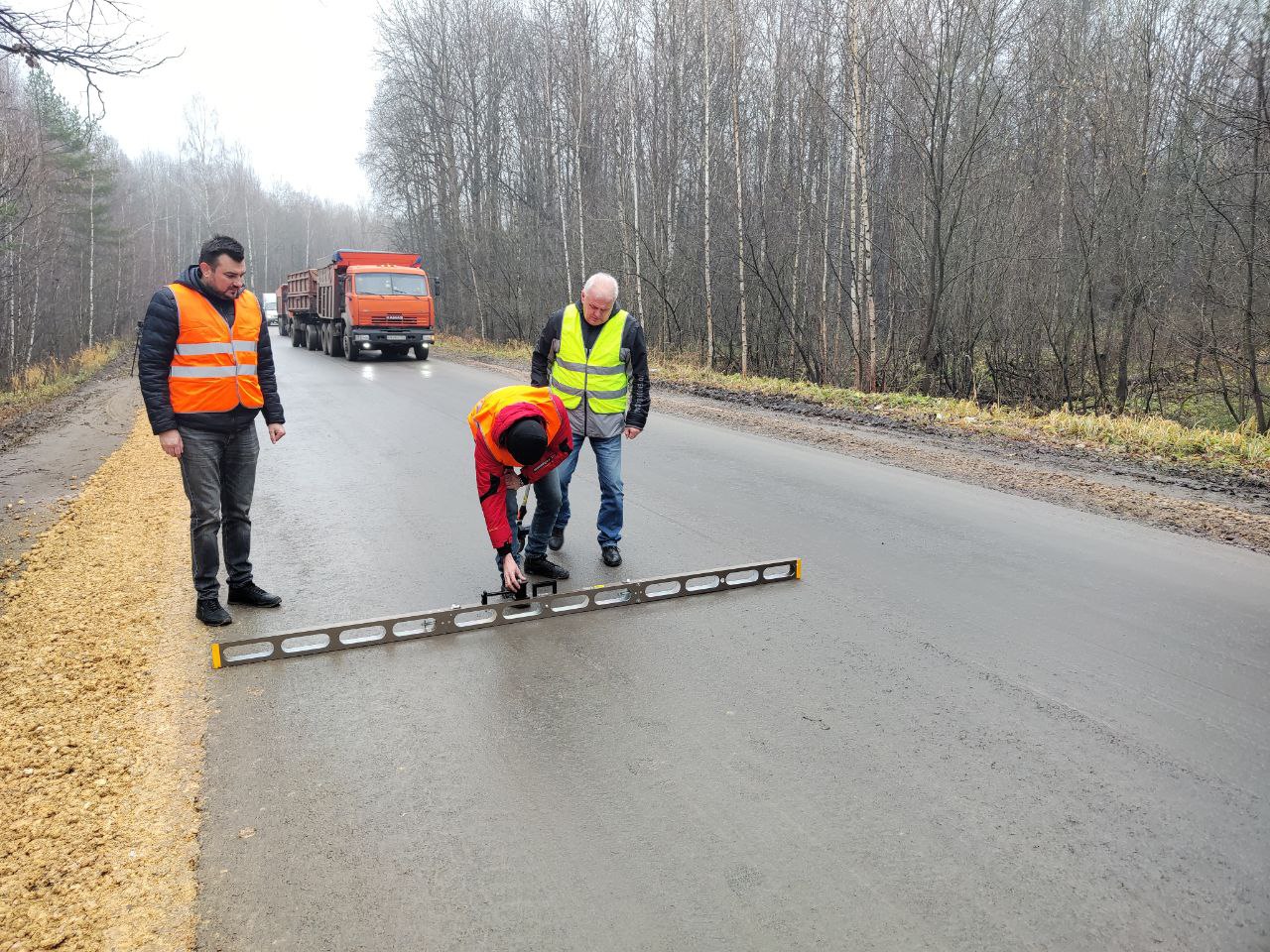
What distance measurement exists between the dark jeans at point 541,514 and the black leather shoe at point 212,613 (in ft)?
5.03

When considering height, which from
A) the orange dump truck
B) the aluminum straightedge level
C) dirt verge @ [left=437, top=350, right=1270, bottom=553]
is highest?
the orange dump truck

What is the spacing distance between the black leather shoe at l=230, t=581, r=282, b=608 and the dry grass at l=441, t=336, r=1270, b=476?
29.2 feet

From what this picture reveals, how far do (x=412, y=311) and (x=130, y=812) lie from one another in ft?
74.9

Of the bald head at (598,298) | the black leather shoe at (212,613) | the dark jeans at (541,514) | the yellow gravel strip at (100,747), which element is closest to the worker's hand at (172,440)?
the black leather shoe at (212,613)

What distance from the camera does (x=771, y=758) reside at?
3295 millimetres

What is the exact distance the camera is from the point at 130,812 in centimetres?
294

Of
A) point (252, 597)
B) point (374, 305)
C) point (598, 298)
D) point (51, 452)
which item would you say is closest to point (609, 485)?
point (598, 298)

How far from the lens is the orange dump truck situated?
78.7 feet

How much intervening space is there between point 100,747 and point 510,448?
2122 millimetres

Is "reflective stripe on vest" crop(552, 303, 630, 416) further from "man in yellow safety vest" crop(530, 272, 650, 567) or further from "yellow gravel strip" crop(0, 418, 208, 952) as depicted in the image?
"yellow gravel strip" crop(0, 418, 208, 952)

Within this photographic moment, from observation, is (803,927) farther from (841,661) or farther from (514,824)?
(841,661)

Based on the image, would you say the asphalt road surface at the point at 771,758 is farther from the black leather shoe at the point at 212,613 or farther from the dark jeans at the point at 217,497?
the dark jeans at the point at 217,497

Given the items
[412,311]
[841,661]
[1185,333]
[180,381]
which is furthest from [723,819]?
[412,311]

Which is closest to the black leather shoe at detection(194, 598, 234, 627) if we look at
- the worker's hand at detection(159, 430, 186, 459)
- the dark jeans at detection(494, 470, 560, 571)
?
the worker's hand at detection(159, 430, 186, 459)
